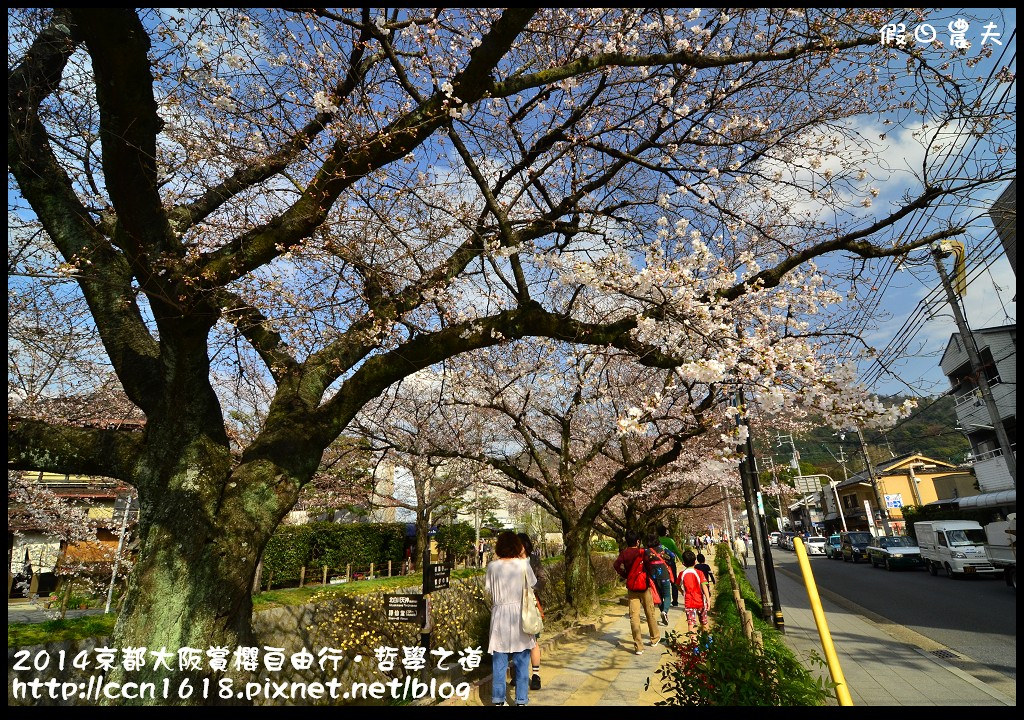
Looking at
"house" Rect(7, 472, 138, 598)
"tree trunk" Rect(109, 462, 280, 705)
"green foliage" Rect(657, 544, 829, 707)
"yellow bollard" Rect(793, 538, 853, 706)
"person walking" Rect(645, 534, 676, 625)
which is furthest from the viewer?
"house" Rect(7, 472, 138, 598)

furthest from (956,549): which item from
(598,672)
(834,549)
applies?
(834,549)

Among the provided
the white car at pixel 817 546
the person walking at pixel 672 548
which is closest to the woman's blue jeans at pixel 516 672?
the person walking at pixel 672 548

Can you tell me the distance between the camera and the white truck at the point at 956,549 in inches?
725

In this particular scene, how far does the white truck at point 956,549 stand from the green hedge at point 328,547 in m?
21.9

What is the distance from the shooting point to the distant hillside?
1075 centimetres

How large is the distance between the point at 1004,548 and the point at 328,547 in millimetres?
22882

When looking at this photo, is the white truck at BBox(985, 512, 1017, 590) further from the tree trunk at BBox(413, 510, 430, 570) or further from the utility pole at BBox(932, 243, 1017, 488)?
the tree trunk at BBox(413, 510, 430, 570)

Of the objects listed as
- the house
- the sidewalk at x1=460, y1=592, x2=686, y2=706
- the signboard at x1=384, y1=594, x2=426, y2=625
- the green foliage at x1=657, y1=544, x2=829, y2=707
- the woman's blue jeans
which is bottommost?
the sidewalk at x1=460, y1=592, x2=686, y2=706

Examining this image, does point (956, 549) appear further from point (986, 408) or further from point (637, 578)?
point (637, 578)

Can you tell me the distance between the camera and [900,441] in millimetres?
11195

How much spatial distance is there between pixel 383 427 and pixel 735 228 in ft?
27.4

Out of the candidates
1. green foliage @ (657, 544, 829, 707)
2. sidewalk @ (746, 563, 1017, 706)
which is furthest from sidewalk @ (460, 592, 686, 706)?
sidewalk @ (746, 563, 1017, 706)

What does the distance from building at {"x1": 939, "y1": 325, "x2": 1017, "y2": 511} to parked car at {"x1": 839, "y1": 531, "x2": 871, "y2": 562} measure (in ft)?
20.5

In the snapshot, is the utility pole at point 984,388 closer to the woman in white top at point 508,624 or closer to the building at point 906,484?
the woman in white top at point 508,624
